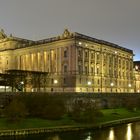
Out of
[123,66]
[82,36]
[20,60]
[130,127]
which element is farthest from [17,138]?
[123,66]

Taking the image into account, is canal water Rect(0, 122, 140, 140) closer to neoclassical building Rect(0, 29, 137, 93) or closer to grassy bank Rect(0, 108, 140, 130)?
grassy bank Rect(0, 108, 140, 130)

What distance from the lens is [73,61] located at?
130750 mm

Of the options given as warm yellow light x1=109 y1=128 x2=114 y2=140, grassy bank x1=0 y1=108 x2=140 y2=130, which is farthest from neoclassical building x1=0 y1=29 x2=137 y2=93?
warm yellow light x1=109 y1=128 x2=114 y2=140

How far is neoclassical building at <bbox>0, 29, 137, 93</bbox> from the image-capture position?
132 m

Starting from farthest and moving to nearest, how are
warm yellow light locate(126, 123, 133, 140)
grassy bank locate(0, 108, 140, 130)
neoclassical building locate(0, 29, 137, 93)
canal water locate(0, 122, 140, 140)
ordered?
neoclassical building locate(0, 29, 137, 93)
grassy bank locate(0, 108, 140, 130)
warm yellow light locate(126, 123, 133, 140)
canal water locate(0, 122, 140, 140)

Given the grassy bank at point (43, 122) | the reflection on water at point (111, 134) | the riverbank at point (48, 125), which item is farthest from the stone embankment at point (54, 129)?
the reflection on water at point (111, 134)

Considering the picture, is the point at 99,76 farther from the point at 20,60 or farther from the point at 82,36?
the point at 20,60

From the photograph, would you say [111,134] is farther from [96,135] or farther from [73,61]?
[73,61]

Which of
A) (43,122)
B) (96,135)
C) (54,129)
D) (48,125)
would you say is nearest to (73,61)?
(43,122)

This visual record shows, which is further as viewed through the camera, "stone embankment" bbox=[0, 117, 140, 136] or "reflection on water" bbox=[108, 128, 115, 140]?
"reflection on water" bbox=[108, 128, 115, 140]

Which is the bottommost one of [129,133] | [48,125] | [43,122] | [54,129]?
[129,133]

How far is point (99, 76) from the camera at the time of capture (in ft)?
Answer: 469

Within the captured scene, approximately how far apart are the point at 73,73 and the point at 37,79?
55.9 feet

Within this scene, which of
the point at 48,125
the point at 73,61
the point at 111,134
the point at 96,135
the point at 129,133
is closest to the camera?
the point at 96,135
